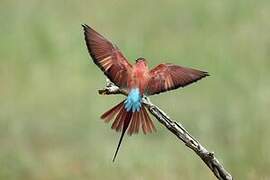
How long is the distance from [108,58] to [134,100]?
0.59ft

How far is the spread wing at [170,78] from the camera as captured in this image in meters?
3.31

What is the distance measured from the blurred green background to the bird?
1831mm

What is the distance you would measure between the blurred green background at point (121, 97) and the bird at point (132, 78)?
1.83 m

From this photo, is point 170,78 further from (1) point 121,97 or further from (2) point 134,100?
(1) point 121,97

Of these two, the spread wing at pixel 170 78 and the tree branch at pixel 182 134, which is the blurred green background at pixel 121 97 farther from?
the spread wing at pixel 170 78

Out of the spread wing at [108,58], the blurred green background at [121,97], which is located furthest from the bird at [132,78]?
the blurred green background at [121,97]

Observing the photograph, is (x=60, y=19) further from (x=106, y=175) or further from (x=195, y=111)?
(x=106, y=175)

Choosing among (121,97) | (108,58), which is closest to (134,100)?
(108,58)

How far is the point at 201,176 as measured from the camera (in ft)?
17.9

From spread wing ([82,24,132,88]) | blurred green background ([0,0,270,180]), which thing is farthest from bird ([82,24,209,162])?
blurred green background ([0,0,270,180])

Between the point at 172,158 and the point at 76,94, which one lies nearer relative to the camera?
the point at 172,158

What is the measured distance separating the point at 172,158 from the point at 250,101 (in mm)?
871

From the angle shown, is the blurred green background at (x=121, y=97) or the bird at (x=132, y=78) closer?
the bird at (x=132, y=78)

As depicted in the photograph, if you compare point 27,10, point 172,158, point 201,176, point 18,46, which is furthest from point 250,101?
point 27,10
